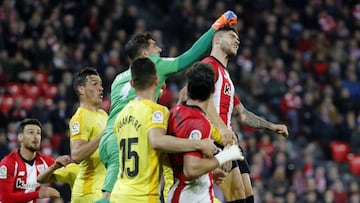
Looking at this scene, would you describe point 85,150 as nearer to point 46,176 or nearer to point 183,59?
point 46,176

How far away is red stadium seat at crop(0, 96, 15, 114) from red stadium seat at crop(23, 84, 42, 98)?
0.44 metres

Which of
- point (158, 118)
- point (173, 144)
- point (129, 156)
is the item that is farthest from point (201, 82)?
point (129, 156)

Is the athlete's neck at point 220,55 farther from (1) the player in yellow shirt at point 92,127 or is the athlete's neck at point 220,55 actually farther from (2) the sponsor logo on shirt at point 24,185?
(2) the sponsor logo on shirt at point 24,185

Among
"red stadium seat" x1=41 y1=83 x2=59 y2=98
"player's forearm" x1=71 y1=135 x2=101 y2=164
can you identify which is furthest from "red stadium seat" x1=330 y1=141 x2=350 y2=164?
"player's forearm" x1=71 y1=135 x2=101 y2=164

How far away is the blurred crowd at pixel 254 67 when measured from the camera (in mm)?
19438

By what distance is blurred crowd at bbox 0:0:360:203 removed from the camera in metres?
19.4

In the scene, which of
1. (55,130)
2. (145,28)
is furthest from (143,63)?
(145,28)

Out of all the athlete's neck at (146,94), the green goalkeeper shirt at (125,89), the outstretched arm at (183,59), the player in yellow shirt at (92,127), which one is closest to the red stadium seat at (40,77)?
the player in yellow shirt at (92,127)

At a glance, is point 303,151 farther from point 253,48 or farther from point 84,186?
point 84,186

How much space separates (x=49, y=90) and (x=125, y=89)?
9.83 metres

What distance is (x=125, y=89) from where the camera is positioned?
10023 mm

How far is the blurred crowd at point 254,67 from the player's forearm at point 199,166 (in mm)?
9378

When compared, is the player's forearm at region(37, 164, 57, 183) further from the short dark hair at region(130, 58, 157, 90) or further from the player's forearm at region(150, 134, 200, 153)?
the player's forearm at region(150, 134, 200, 153)

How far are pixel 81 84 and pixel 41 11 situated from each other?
36.4 ft
